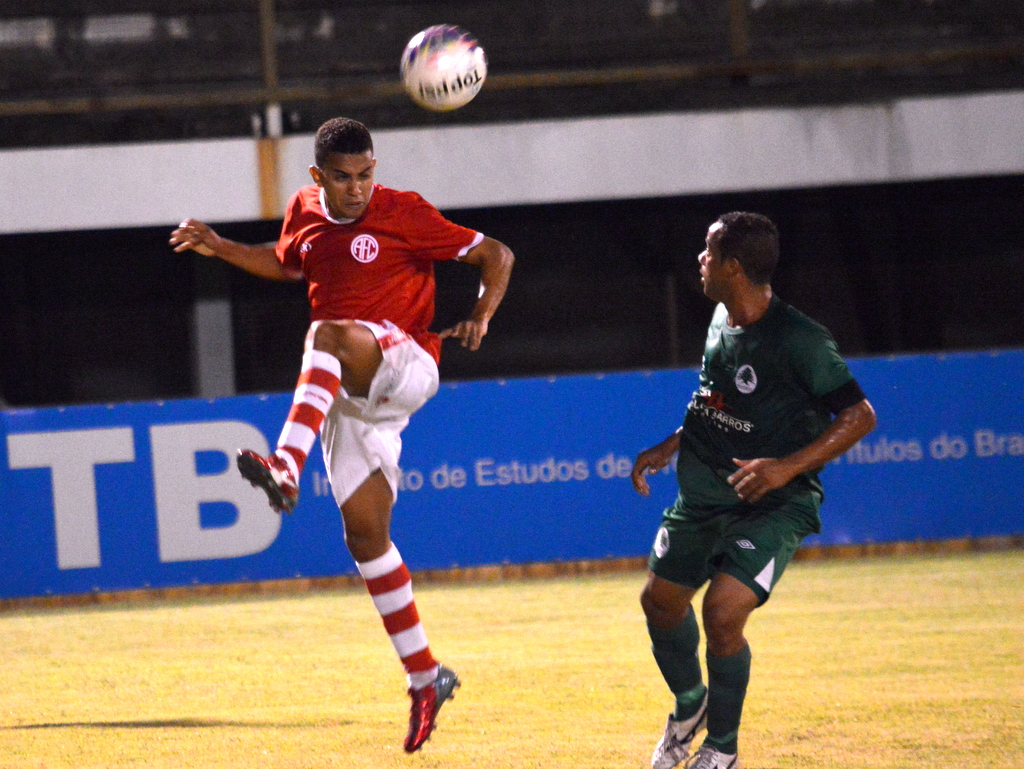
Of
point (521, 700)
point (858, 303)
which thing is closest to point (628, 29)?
point (858, 303)

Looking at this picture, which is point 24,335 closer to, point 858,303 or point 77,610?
point 77,610

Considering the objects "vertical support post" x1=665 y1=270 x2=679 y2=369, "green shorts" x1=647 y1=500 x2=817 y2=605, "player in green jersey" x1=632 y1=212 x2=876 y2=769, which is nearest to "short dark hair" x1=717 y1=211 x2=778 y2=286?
"player in green jersey" x1=632 y1=212 x2=876 y2=769

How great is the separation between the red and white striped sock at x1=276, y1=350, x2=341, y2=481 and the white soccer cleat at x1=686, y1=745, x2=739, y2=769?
162 centimetres

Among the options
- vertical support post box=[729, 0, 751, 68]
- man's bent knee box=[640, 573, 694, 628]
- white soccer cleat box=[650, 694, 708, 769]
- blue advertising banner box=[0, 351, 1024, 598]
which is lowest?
blue advertising banner box=[0, 351, 1024, 598]

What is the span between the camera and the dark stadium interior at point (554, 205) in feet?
44.0

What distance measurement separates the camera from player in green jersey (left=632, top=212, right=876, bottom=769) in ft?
14.7

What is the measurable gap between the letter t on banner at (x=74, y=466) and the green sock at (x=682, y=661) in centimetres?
643

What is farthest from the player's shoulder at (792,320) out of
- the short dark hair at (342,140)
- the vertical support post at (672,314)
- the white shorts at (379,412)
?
the vertical support post at (672,314)

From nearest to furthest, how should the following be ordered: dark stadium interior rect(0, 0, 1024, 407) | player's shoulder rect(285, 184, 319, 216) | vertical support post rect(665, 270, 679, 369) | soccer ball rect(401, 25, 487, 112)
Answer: player's shoulder rect(285, 184, 319, 216)
soccer ball rect(401, 25, 487, 112)
dark stadium interior rect(0, 0, 1024, 407)
vertical support post rect(665, 270, 679, 369)

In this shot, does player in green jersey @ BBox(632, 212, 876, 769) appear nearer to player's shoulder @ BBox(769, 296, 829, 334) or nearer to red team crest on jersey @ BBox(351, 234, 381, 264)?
player's shoulder @ BBox(769, 296, 829, 334)

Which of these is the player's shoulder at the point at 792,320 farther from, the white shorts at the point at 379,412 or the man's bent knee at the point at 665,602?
the white shorts at the point at 379,412

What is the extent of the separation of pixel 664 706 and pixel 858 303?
30.6ft

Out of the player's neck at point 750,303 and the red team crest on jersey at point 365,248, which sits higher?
the red team crest on jersey at point 365,248

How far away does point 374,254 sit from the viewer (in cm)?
491
